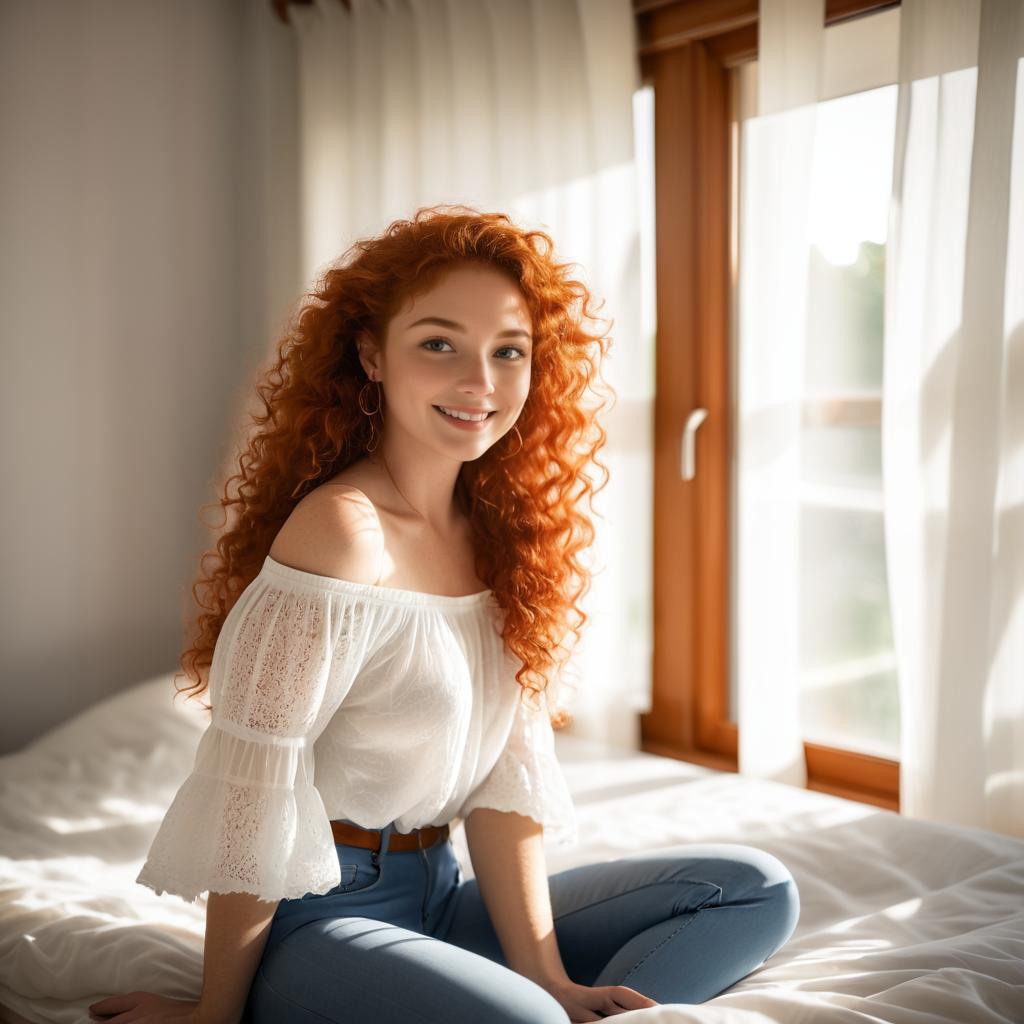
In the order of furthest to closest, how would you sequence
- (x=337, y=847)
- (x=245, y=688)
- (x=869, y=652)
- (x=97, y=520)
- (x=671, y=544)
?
1. (x=97, y=520)
2. (x=671, y=544)
3. (x=869, y=652)
4. (x=337, y=847)
5. (x=245, y=688)

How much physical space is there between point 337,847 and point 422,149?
1884 mm

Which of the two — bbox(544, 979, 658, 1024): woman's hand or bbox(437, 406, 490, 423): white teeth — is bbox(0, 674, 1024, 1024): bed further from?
bbox(437, 406, 490, 423): white teeth

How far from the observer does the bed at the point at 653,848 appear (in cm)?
124

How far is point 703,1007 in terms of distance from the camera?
1.16m

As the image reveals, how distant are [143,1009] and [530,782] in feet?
1.68

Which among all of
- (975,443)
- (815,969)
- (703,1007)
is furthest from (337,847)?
(975,443)

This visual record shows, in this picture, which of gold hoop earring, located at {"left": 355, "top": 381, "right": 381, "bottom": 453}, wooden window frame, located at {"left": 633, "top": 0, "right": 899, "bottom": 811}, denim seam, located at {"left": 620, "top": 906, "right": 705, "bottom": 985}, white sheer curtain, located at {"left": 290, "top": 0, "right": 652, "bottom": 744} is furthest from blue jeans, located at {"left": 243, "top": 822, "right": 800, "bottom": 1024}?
wooden window frame, located at {"left": 633, "top": 0, "right": 899, "bottom": 811}

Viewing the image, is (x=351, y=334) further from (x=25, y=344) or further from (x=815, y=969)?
(x=25, y=344)

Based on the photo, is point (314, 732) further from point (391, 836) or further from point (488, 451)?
point (488, 451)

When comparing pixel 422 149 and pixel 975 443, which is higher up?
pixel 422 149

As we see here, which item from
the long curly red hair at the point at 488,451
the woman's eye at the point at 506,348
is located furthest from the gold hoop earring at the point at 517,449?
the woman's eye at the point at 506,348

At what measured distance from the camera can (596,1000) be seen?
1.21 metres

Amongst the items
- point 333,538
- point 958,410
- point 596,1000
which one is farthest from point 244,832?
point 958,410

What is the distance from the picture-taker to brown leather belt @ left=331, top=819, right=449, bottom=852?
128 centimetres
